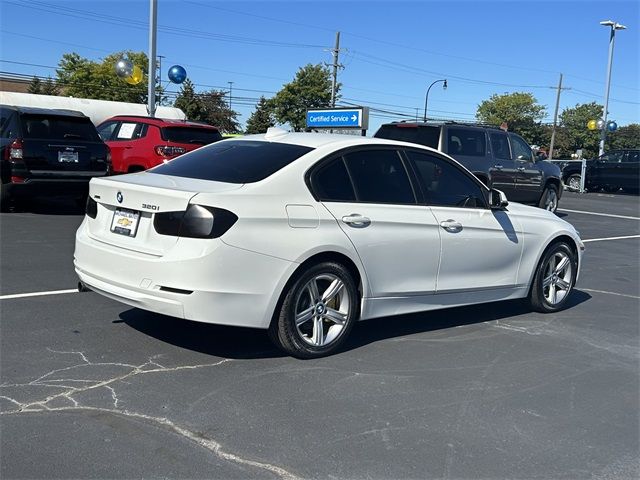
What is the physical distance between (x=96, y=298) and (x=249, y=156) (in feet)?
7.11

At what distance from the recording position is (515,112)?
112 meters

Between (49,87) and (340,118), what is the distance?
57.0m

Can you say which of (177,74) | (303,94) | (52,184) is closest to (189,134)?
(52,184)

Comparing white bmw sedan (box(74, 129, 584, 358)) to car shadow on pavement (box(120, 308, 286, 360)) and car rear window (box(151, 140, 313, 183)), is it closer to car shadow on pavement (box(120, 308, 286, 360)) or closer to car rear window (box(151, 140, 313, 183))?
car rear window (box(151, 140, 313, 183))

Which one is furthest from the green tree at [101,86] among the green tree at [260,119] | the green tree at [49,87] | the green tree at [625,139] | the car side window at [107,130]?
the green tree at [625,139]

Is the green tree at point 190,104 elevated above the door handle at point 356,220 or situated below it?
above

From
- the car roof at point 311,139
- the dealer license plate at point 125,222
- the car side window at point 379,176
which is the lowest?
the dealer license plate at point 125,222

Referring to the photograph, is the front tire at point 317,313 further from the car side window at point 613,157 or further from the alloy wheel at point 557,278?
the car side window at point 613,157

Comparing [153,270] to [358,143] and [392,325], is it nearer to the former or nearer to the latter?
[358,143]

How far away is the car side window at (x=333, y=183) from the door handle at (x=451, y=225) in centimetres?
93

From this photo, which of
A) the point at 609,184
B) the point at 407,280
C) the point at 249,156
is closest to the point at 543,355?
the point at 407,280

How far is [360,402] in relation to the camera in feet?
14.0

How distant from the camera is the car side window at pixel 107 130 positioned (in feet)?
47.7

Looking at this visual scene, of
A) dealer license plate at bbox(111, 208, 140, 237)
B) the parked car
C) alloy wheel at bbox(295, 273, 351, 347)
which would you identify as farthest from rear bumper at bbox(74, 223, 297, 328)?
the parked car
